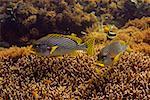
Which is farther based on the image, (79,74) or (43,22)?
(43,22)

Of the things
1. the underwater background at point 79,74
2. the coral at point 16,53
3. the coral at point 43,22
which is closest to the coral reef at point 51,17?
the coral at point 43,22

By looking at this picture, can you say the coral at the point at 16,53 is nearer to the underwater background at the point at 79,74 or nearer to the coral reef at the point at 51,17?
the underwater background at the point at 79,74

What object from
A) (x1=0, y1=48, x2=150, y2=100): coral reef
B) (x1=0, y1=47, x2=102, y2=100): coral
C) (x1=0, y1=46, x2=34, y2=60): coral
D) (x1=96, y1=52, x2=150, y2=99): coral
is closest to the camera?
(x1=96, y1=52, x2=150, y2=99): coral

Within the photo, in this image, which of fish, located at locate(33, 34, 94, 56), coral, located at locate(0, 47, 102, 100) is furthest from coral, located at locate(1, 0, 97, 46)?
fish, located at locate(33, 34, 94, 56)

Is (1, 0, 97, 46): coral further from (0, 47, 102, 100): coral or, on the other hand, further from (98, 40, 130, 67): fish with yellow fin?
(98, 40, 130, 67): fish with yellow fin

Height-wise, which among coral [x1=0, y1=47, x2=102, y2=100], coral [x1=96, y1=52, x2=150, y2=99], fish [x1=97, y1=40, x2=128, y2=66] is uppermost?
fish [x1=97, y1=40, x2=128, y2=66]

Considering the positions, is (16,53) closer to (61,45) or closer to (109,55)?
(61,45)

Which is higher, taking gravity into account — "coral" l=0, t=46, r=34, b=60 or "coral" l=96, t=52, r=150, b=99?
"coral" l=96, t=52, r=150, b=99

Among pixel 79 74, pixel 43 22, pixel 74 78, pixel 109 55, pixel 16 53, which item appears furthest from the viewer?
pixel 43 22

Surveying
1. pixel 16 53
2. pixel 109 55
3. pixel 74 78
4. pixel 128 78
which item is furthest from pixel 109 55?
pixel 16 53

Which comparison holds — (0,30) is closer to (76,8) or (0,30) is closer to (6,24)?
(6,24)
